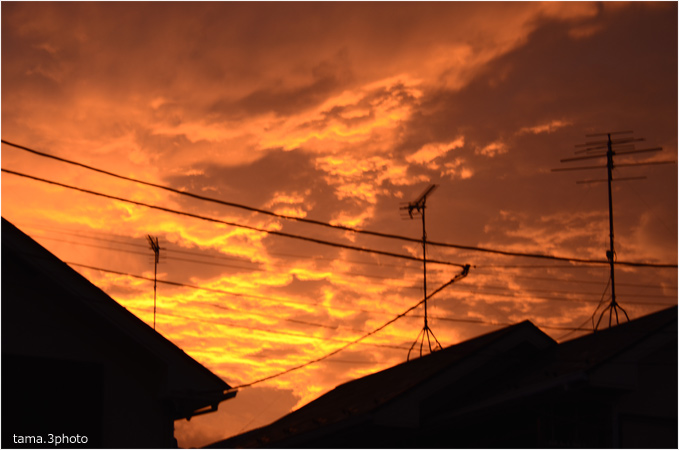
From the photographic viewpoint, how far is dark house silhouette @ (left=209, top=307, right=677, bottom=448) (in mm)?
14336

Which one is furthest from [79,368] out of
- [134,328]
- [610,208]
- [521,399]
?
[610,208]

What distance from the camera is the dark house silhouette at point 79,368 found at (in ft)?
45.3

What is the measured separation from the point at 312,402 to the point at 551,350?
32.7 feet

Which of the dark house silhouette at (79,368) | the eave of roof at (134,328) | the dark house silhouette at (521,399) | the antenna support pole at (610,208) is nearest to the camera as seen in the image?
the dark house silhouette at (79,368)

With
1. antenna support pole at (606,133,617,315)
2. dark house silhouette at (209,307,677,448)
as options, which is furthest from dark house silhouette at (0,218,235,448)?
antenna support pole at (606,133,617,315)

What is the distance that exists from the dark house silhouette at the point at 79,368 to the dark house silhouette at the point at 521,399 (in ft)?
14.2

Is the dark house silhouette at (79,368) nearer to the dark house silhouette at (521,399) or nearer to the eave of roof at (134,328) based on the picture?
the eave of roof at (134,328)

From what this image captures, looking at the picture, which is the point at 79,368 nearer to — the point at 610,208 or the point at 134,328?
the point at 134,328

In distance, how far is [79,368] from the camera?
567 inches

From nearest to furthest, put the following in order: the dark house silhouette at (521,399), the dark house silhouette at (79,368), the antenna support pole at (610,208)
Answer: the dark house silhouette at (79,368) → the dark house silhouette at (521,399) → the antenna support pole at (610,208)

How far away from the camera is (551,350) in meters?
19.0

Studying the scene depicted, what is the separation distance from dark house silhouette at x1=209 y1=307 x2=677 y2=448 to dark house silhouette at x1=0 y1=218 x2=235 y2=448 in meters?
4.34

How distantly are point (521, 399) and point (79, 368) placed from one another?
834 cm

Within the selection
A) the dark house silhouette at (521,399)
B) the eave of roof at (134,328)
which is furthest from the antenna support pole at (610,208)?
the eave of roof at (134,328)
